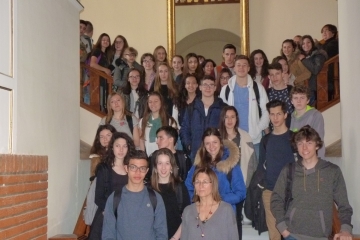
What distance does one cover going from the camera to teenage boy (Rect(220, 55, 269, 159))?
6789mm

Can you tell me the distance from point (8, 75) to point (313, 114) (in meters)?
2.94

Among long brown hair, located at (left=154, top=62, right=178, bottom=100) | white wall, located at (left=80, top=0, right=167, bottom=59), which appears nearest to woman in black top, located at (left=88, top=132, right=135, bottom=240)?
long brown hair, located at (left=154, top=62, right=178, bottom=100)

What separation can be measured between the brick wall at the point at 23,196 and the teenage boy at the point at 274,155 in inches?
78.1

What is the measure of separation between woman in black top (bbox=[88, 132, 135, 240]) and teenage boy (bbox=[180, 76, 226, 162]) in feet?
4.21

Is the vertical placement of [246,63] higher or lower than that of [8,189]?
higher

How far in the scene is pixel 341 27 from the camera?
22.7 ft

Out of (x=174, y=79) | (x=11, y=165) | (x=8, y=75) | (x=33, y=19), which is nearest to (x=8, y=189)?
(x=11, y=165)

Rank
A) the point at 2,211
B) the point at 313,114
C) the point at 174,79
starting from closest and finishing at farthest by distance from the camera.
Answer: the point at 2,211 → the point at 313,114 → the point at 174,79

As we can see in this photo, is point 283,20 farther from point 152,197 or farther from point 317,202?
point 152,197

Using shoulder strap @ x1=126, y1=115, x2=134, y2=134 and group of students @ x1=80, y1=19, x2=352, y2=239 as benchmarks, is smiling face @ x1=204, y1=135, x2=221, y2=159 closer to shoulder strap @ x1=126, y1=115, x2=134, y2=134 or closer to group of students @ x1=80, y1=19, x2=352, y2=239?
group of students @ x1=80, y1=19, x2=352, y2=239

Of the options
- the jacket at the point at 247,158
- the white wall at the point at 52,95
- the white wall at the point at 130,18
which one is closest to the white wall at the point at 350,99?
the jacket at the point at 247,158

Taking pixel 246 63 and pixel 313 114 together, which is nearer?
pixel 313 114

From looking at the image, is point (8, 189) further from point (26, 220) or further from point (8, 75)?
point (8, 75)

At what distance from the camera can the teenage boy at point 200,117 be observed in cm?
660
